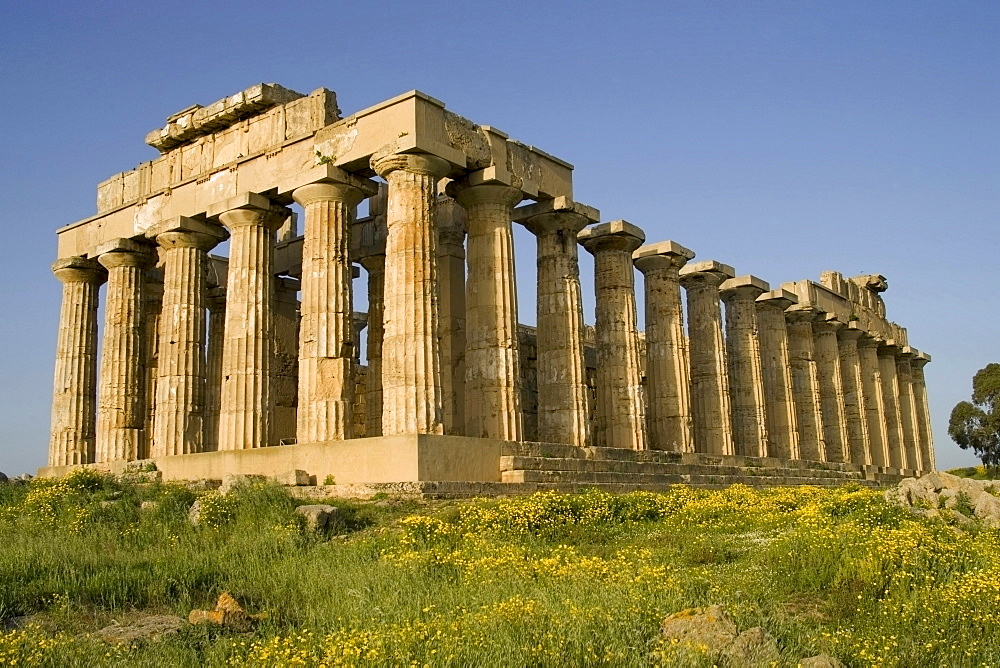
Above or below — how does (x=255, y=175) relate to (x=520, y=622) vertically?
above

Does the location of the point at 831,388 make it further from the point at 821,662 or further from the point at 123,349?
the point at 821,662

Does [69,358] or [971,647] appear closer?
[971,647]

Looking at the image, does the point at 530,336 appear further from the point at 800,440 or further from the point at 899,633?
the point at 899,633

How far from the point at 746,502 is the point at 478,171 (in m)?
8.62

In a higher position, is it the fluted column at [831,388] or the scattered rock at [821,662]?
the fluted column at [831,388]

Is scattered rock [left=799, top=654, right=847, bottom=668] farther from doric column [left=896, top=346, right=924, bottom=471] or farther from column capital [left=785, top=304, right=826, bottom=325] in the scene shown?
doric column [left=896, top=346, right=924, bottom=471]

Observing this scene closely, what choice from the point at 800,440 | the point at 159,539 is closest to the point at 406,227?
the point at 159,539

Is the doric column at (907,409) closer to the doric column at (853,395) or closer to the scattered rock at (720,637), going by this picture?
the doric column at (853,395)

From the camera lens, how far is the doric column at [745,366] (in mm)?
30156

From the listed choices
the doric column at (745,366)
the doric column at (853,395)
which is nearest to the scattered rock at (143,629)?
the doric column at (745,366)

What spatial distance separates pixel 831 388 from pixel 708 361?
8.83 meters

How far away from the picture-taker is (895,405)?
3988 cm

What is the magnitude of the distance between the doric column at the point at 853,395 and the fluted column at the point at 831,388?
1036 mm

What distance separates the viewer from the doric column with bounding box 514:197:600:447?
73.0ft
